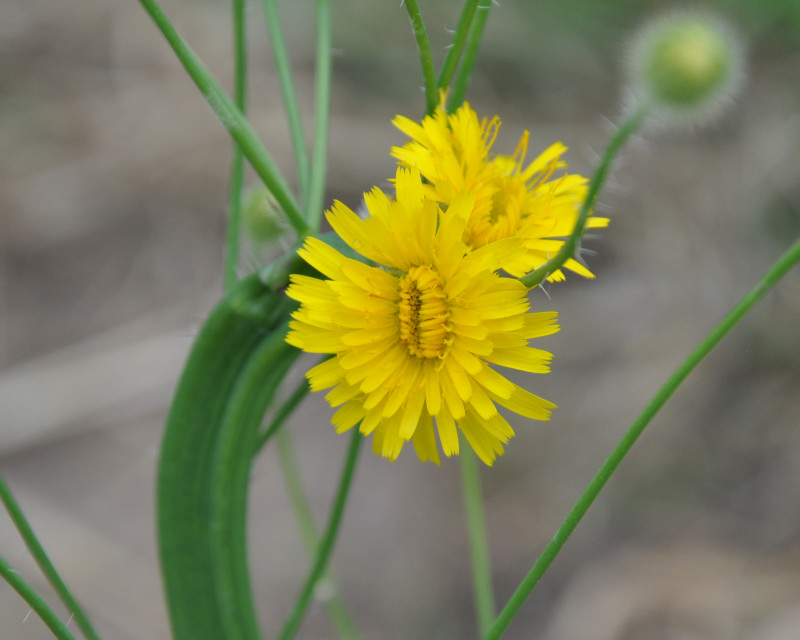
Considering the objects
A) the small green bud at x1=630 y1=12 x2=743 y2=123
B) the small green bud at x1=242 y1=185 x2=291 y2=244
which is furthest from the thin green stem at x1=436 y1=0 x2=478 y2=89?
the small green bud at x1=242 y1=185 x2=291 y2=244

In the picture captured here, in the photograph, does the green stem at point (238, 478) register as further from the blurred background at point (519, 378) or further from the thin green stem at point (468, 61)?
the blurred background at point (519, 378)

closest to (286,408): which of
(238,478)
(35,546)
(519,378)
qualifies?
(238,478)

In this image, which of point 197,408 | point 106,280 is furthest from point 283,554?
point 197,408

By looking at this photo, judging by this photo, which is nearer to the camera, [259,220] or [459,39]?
[459,39]

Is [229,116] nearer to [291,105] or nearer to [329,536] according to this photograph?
Result: [291,105]

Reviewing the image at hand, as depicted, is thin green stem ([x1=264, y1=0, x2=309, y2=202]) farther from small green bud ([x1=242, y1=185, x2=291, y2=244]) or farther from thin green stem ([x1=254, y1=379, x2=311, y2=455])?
small green bud ([x1=242, y1=185, x2=291, y2=244])

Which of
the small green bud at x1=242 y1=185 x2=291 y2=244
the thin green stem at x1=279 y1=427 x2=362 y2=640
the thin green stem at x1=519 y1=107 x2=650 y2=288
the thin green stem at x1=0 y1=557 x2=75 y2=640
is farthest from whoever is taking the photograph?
the small green bud at x1=242 y1=185 x2=291 y2=244

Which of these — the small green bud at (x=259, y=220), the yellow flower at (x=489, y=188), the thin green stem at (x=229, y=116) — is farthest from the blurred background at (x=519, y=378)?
the thin green stem at (x=229, y=116)
